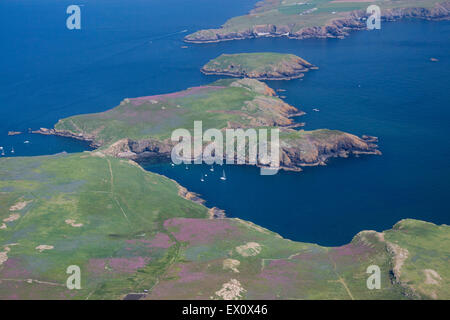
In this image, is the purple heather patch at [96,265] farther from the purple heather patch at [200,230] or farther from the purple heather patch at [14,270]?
the purple heather patch at [200,230]

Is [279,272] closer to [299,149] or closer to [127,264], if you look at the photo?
[127,264]

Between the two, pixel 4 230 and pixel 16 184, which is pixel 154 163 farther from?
pixel 4 230

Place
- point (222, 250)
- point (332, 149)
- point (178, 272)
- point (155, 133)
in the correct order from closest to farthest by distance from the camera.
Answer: point (178, 272) < point (222, 250) < point (332, 149) < point (155, 133)

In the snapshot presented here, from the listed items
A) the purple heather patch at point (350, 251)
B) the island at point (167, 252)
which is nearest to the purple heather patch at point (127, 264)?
the island at point (167, 252)

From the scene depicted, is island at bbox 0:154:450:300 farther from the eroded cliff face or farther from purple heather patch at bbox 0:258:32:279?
the eroded cliff face

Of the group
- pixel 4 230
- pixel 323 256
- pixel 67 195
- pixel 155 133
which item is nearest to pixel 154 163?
pixel 155 133
